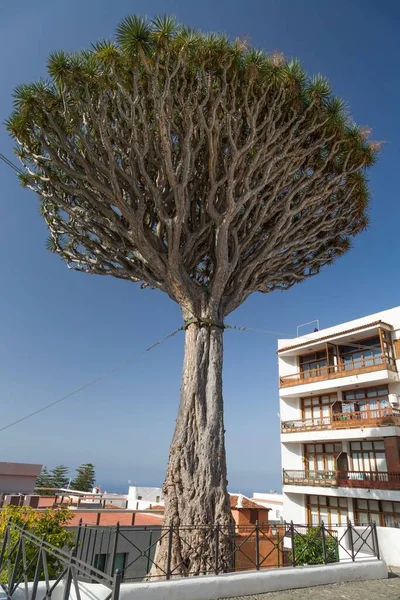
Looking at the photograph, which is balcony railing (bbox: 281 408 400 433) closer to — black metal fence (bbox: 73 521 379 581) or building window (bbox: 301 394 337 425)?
building window (bbox: 301 394 337 425)

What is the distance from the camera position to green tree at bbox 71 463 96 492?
45438mm

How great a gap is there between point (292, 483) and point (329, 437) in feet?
11.3

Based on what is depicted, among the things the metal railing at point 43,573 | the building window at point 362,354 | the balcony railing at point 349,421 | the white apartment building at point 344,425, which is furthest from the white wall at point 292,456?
the metal railing at point 43,573

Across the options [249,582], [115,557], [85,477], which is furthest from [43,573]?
[85,477]

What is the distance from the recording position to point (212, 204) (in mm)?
10203

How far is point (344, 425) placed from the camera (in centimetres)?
1997

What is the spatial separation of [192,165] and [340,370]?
1586 centimetres

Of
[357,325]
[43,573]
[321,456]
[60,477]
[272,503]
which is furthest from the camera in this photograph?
[60,477]

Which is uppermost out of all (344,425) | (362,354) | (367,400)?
(362,354)

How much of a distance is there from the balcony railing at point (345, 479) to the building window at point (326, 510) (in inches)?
46.7

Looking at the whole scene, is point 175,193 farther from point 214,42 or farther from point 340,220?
point 340,220

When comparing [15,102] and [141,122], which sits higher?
[15,102]

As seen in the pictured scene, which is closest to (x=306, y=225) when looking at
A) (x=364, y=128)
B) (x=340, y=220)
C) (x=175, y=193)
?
(x=340, y=220)

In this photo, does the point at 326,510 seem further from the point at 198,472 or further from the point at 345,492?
the point at 198,472
